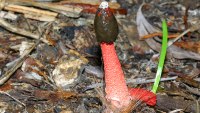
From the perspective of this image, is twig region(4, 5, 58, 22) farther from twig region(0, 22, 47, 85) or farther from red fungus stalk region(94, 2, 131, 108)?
red fungus stalk region(94, 2, 131, 108)

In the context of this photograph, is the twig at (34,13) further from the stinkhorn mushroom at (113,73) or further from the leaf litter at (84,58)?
the stinkhorn mushroom at (113,73)

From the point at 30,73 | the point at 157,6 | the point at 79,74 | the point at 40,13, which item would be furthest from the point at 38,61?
the point at 157,6

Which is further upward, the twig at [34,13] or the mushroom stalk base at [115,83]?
the twig at [34,13]

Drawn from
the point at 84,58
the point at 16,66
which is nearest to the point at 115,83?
the point at 84,58

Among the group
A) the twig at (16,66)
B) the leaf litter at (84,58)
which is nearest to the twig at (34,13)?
the leaf litter at (84,58)

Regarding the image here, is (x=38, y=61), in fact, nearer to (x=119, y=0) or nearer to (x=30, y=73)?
(x=30, y=73)

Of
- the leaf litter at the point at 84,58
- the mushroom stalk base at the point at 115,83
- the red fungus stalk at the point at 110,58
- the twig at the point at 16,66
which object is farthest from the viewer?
the twig at the point at 16,66

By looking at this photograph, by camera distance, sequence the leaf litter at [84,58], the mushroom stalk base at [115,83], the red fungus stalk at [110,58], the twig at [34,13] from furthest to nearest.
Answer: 1. the twig at [34,13]
2. the leaf litter at [84,58]
3. the mushroom stalk base at [115,83]
4. the red fungus stalk at [110,58]
